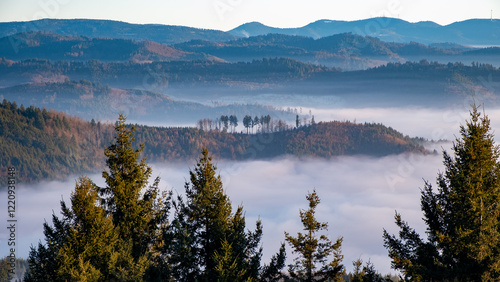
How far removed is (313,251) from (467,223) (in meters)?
9.70

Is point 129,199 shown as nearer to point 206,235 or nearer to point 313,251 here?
point 206,235

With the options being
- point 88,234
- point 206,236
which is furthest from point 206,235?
point 88,234

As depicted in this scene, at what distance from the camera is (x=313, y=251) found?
3622 cm

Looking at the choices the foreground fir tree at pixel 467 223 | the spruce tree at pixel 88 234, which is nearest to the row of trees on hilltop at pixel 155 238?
the spruce tree at pixel 88 234

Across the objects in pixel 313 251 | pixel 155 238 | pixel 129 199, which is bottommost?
pixel 155 238

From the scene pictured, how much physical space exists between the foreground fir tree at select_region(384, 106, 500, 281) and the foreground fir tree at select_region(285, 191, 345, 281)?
12.6ft

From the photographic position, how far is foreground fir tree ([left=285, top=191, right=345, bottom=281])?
118 ft

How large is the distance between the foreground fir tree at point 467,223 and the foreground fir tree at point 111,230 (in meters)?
17.4

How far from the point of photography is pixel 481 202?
3141 centimetres

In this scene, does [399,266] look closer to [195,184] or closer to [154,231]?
[195,184]

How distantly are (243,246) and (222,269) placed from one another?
418 cm

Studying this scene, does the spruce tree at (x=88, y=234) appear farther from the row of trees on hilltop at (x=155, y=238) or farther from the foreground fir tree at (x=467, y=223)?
the foreground fir tree at (x=467, y=223)

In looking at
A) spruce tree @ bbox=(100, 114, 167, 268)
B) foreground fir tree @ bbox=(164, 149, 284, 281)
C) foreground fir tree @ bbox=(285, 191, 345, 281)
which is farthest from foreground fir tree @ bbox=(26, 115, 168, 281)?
foreground fir tree @ bbox=(285, 191, 345, 281)

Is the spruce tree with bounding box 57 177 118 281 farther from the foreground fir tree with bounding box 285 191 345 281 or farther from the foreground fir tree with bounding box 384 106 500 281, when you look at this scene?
the foreground fir tree with bounding box 384 106 500 281
